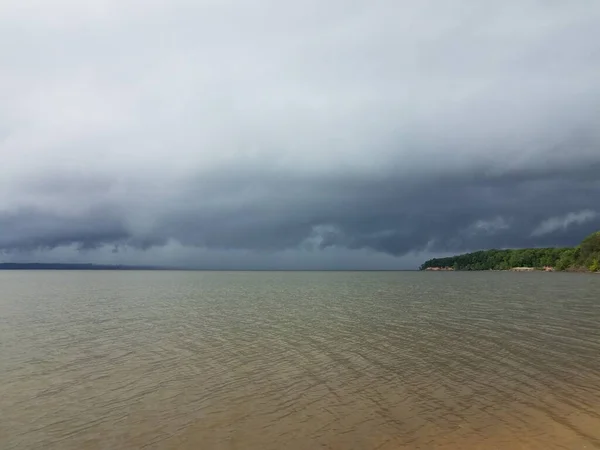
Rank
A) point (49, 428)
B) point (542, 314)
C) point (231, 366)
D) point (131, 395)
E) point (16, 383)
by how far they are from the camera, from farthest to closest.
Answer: point (542, 314), point (231, 366), point (16, 383), point (131, 395), point (49, 428)

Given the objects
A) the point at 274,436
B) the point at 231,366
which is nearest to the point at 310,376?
the point at 231,366

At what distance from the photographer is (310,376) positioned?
23516 millimetres

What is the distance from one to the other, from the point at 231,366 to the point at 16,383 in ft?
39.0

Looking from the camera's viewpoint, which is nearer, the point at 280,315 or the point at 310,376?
the point at 310,376

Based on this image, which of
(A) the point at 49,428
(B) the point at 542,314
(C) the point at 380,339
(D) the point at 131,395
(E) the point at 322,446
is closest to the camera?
(E) the point at 322,446

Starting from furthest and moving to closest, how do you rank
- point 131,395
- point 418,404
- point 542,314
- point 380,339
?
point 542,314 → point 380,339 → point 131,395 → point 418,404

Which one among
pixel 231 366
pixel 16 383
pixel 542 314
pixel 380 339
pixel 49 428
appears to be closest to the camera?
pixel 49 428

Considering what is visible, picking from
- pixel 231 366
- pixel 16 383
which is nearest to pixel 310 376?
pixel 231 366

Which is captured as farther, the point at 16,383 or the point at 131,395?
the point at 16,383

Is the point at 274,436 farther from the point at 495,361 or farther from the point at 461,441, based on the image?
the point at 495,361

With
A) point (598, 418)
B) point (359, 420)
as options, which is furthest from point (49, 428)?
point (598, 418)

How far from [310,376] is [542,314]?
42088 millimetres

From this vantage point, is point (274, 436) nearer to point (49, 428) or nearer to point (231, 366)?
point (49, 428)

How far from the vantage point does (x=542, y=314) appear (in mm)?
52312
